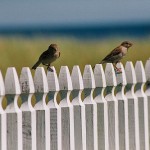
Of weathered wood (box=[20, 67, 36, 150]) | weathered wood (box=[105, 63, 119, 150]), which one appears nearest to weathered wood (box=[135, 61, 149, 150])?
weathered wood (box=[105, 63, 119, 150])

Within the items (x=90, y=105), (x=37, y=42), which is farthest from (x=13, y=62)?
(x=90, y=105)

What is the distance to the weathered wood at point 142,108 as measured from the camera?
7.27 m

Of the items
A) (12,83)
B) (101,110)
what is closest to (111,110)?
(101,110)

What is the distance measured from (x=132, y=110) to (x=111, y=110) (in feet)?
1.62

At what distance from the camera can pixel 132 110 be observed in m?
7.05

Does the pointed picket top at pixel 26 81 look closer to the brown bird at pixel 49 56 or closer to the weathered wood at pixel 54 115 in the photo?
the weathered wood at pixel 54 115

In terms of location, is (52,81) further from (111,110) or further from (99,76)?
(111,110)

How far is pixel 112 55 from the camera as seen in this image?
9.23 meters

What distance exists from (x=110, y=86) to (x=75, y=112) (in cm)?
78

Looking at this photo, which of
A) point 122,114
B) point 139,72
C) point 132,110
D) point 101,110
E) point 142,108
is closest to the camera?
point 101,110

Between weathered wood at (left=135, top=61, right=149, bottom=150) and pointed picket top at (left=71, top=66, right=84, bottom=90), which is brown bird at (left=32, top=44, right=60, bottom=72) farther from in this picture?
pointed picket top at (left=71, top=66, right=84, bottom=90)

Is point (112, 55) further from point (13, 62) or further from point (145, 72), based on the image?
point (13, 62)

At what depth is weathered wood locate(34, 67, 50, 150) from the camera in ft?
18.0

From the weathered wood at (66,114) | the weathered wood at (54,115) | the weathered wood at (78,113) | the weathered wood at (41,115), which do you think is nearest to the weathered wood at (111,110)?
the weathered wood at (78,113)
